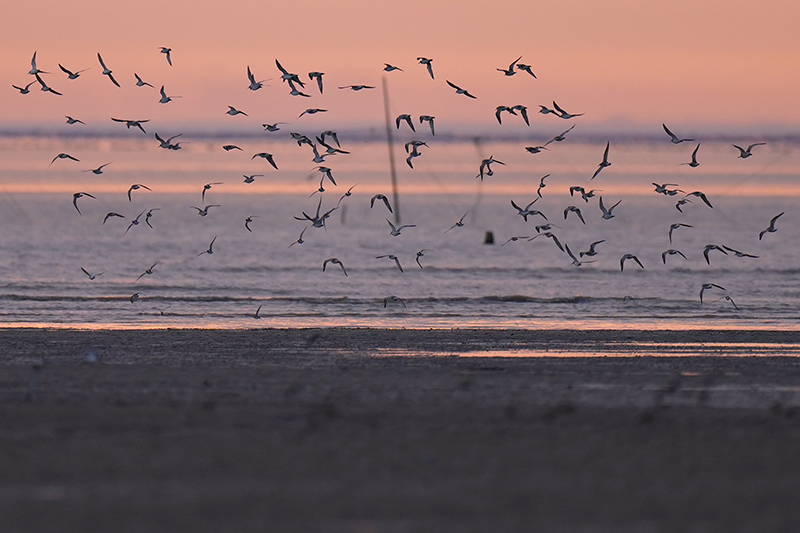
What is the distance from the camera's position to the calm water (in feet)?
Answer: 93.4

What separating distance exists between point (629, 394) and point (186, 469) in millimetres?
6869

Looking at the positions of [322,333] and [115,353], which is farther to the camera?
[322,333]

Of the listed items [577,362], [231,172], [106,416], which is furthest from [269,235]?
[231,172]

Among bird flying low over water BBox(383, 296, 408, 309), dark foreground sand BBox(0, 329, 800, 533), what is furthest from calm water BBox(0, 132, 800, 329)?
dark foreground sand BBox(0, 329, 800, 533)

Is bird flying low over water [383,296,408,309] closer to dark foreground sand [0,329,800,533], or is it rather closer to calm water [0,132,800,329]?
calm water [0,132,800,329]

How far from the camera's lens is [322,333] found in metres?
24.2

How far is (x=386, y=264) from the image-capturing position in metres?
42.3

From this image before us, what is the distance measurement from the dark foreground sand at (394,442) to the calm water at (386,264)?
7376mm

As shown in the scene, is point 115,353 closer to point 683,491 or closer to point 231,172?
point 683,491

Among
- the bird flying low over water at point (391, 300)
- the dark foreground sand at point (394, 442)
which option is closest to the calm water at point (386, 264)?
the bird flying low over water at point (391, 300)

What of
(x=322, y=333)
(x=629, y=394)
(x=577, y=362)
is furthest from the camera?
(x=322, y=333)

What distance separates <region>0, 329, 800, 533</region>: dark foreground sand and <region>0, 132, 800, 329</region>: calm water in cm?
738

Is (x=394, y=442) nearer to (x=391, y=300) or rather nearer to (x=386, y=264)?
(x=391, y=300)

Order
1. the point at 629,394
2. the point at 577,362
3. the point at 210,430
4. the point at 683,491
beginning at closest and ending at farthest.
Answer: the point at 683,491, the point at 210,430, the point at 629,394, the point at 577,362
